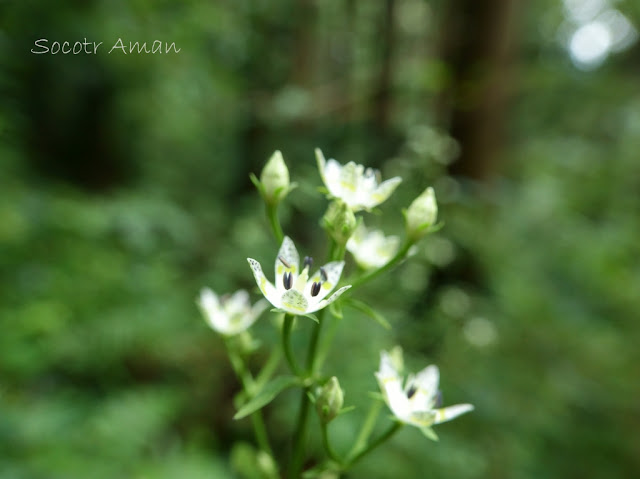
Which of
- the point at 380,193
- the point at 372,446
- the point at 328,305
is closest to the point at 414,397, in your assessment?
the point at 372,446

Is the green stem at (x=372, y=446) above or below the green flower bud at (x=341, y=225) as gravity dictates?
below

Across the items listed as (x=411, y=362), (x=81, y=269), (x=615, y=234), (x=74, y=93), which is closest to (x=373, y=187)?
(x=411, y=362)

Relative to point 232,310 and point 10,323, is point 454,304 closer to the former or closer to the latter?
point 232,310

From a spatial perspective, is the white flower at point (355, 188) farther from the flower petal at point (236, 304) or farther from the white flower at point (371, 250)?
the flower petal at point (236, 304)

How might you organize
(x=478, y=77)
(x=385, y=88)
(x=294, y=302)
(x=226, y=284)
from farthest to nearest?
(x=385, y=88) → (x=478, y=77) → (x=226, y=284) → (x=294, y=302)

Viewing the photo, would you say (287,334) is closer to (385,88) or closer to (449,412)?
(449,412)

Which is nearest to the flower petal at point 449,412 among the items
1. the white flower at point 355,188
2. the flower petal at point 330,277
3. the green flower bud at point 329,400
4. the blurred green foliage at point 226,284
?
the green flower bud at point 329,400

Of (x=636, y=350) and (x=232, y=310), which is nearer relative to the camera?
(x=232, y=310)
